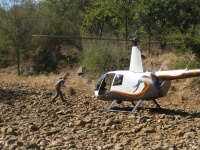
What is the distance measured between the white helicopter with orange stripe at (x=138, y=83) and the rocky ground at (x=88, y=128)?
781 mm

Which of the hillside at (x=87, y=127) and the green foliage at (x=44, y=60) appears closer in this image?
the hillside at (x=87, y=127)

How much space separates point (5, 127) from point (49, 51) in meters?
26.2

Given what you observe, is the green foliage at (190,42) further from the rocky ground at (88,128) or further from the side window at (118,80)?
the side window at (118,80)

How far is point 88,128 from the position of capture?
12.4 m

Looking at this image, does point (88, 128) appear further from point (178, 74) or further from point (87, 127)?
point (178, 74)

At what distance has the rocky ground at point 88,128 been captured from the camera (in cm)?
1042

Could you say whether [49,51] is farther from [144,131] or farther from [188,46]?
[144,131]

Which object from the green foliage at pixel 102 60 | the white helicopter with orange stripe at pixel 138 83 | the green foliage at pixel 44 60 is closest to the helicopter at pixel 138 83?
the white helicopter with orange stripe at pixel 138 83

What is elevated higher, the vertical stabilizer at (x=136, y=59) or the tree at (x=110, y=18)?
the tree at (x=110, y=18)

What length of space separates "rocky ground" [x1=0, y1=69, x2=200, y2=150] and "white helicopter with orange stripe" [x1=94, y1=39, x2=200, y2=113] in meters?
0.78

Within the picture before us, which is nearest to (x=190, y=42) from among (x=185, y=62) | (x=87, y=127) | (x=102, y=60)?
(x=185, y=62)

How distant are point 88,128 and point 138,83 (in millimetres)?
3299

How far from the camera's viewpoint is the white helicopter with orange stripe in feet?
45.7

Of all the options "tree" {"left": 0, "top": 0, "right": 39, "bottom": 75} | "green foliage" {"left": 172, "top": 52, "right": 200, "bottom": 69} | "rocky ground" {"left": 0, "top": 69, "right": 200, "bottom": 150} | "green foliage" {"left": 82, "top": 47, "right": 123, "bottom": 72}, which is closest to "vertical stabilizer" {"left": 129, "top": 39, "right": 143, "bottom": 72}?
"rocky ground" {"left": 0, "top": 69, "right": 200, "bottom": 150}
